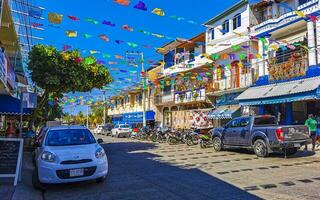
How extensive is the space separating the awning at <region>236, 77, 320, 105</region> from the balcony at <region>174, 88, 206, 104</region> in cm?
683

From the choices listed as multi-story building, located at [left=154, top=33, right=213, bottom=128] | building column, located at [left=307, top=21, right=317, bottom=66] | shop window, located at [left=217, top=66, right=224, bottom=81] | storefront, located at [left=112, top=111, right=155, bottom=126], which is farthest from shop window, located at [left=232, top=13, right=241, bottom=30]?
storefront, located at [left=112, top=111, right=155, bottom=126]

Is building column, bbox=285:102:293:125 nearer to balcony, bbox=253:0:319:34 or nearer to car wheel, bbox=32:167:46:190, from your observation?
balcony, bbox=253:0:319:34

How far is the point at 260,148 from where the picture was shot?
14.7 metres

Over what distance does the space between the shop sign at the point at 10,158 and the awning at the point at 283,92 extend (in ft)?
47.5

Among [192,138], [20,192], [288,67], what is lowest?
[20,192]

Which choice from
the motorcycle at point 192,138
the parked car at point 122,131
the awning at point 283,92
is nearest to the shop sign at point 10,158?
the awning at point 283,92

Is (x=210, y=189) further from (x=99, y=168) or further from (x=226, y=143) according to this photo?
(x=226, y=143)

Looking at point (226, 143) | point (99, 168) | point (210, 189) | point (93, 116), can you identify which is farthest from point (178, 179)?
point (93, 116)

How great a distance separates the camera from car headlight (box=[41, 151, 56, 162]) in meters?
8.29

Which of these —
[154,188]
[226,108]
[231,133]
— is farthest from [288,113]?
[154,188]

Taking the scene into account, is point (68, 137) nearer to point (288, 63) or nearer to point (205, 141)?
point (205, 141)

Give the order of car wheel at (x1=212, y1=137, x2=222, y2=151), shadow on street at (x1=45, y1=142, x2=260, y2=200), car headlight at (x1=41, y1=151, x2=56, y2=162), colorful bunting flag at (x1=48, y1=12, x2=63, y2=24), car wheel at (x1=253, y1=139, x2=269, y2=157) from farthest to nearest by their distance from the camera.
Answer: car wheel at (x1=212, y1=137, x2=222, y2=151) → car wheel at (x1=253, y1=139, x2=269, y2=157) → colorful bunting flag at (x1=48, y1=12, x2=63, y2=24) → car headlight at (x1=41, y1=151, x2=56, y2=162) → shadow on street at (x1=45, y1=142, x2=260, y2=200)

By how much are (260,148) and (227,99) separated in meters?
13.2

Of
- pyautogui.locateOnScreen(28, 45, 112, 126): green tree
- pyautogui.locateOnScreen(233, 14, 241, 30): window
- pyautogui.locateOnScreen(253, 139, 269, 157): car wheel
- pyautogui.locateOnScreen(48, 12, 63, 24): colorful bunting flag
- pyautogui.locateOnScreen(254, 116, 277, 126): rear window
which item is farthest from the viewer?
pyautogui.locateOnScreen(233, 14, 241, 30): window
